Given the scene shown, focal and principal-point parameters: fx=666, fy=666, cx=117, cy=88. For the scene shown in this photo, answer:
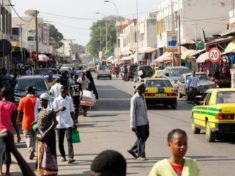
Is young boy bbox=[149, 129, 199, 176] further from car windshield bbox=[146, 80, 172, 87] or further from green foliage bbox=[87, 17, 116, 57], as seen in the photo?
green foliage bbox=[87, 17, 116, 57]

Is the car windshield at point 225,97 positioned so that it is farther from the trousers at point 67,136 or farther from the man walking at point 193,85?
the man walking at point 193,85

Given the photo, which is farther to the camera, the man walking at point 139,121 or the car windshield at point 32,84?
the car windshield at point 32,84

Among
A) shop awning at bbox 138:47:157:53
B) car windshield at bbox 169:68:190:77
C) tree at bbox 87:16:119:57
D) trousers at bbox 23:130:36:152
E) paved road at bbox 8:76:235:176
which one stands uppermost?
tree at bbox 87:16:119:57

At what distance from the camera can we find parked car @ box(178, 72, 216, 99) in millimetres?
35094

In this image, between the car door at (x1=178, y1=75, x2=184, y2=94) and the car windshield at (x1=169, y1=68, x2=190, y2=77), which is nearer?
the car door at (x1=178, y1=75, x2=184, y2=94)

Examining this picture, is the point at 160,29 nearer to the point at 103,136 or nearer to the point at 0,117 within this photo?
the point at 103,136

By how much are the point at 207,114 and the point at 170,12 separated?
5779 cm

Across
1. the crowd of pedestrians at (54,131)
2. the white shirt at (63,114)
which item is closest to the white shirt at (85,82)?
the crowd of pedestrians at (54,131)

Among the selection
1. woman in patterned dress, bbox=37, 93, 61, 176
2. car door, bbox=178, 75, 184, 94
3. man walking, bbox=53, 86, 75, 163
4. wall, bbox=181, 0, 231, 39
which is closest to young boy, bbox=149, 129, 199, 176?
woman in patterned dress, bbox=37, 93, 61, 176

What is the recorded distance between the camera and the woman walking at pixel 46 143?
11.6 metres

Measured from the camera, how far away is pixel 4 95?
13.4 meters

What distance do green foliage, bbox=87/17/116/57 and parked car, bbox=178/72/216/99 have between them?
465ft

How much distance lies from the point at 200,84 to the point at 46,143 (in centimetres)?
2416

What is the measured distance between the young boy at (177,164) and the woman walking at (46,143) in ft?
18.5
